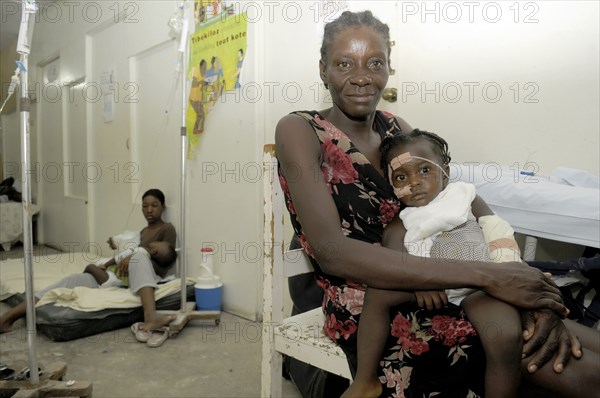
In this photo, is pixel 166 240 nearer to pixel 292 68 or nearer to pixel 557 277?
pixel 292 68

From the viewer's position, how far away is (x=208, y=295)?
8.82 feet

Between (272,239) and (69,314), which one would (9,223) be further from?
(272,239)

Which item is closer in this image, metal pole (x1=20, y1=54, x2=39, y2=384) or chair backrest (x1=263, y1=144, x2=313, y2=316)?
chair backrest (x1=263, y1=144, x2=313, y2=316)

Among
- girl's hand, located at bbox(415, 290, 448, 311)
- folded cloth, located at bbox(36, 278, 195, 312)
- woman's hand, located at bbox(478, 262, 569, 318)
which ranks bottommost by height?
folded cloth, located at bbox(36, 278, 195, 312)

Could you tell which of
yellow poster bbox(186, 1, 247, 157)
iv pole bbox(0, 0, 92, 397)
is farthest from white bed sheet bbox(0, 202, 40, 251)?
iv pole bbox(0, 0, 92, 397)

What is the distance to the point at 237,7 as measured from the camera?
253 cm

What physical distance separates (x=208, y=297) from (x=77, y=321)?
0.68m

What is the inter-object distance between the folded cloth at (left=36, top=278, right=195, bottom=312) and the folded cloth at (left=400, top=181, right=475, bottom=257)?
1918 millimetres

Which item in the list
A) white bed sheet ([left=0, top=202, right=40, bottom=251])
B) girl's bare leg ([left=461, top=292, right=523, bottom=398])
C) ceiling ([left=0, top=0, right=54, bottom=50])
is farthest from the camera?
white bed sheet ([left=0, top=202, right=40, bottom=251])

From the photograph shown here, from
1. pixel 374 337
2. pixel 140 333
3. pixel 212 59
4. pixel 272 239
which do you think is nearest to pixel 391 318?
pixel 374 337

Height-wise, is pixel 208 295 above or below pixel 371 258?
below

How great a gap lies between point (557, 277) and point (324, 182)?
65 cm

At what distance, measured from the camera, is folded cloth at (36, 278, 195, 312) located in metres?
2.41

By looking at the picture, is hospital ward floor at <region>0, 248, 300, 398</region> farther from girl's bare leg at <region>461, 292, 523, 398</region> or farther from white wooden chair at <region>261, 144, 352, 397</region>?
girl's bare leg at <region>461, 292, 523, 398</region>
